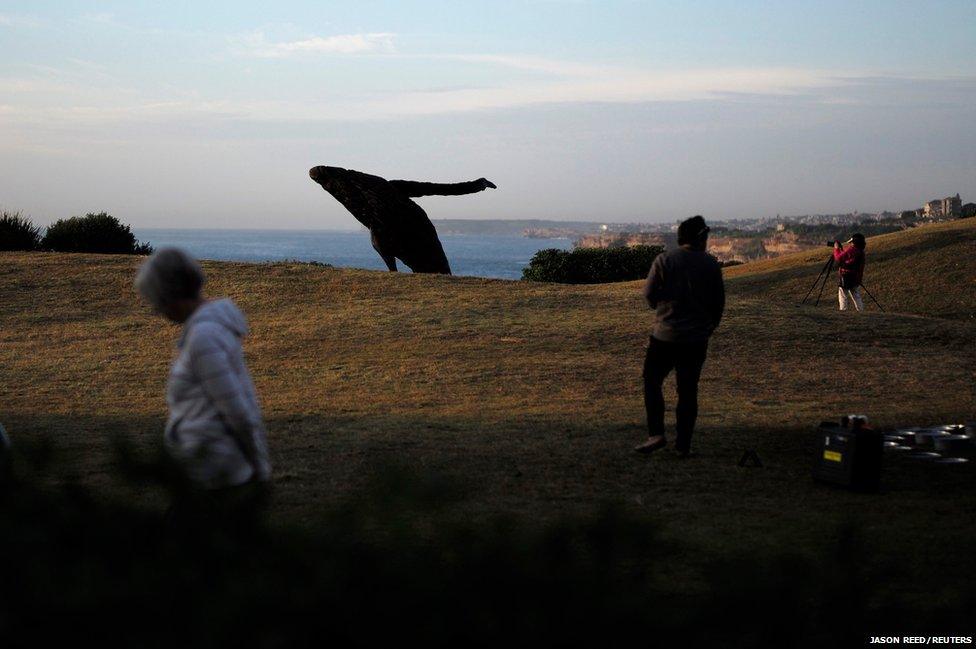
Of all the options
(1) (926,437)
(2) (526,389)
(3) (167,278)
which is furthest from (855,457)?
(2) (526,389)

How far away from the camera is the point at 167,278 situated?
4.25 metres

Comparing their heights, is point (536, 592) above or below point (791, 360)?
above

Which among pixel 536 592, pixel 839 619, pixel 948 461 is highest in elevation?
pixel 536 592

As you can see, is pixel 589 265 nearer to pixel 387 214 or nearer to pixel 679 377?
pixel 387 214

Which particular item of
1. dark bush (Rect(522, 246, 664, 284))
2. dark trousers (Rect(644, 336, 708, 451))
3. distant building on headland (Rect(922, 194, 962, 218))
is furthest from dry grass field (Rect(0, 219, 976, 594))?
distant building on headland (Rect(922, 194, 962, 218))

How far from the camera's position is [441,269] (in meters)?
24.8

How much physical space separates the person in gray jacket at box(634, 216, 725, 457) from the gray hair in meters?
5.41

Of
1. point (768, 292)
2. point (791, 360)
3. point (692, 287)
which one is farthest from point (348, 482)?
point (768, 292)

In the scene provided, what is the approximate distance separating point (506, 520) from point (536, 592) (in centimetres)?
23

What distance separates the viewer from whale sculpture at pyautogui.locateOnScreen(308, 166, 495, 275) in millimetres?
23391

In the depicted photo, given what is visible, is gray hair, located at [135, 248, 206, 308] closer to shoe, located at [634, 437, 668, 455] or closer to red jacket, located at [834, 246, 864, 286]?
shoe, located at [634, 437, 668, 455]

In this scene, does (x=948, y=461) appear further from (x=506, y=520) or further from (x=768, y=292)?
(x=768, y=292)

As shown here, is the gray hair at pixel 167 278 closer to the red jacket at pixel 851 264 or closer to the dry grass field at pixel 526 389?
the dry grass field at pixel 526 389

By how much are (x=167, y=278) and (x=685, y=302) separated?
18.2 ft
